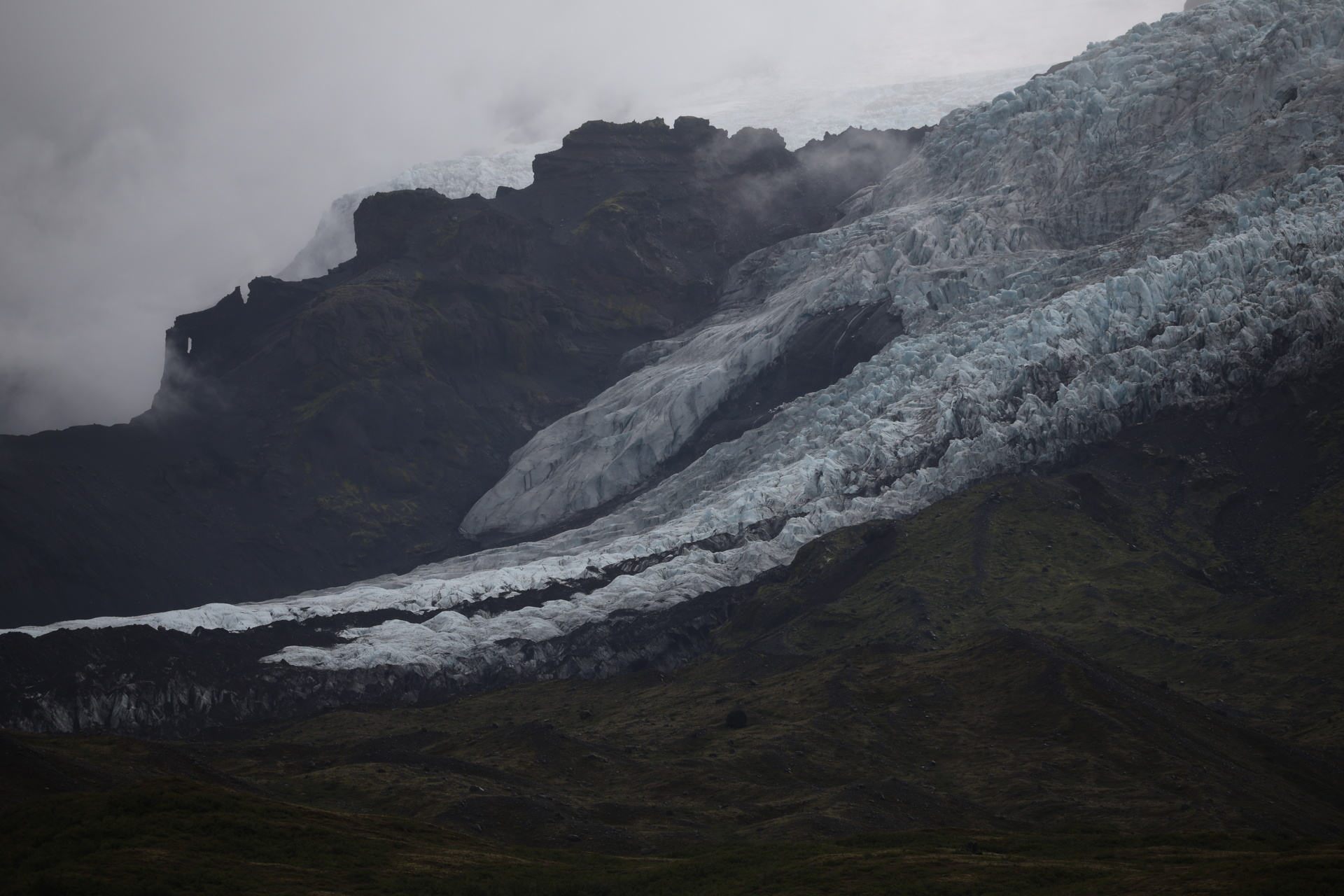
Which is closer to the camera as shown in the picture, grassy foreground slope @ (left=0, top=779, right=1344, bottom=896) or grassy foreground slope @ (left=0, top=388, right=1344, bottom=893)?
grassy foreground slope @ (left=0, top=779, right=1344, bottom=896)

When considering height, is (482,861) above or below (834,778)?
above

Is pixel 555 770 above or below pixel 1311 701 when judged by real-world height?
above

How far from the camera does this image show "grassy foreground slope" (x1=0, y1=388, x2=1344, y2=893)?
7756 cm

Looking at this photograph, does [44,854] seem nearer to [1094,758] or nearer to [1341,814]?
[1094,758]

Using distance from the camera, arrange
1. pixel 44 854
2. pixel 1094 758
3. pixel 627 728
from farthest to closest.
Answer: pixel 627 728 < pixel 1094 758 < pixel 44 854

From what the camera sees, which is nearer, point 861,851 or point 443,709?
point 861,851

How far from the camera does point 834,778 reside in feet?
437

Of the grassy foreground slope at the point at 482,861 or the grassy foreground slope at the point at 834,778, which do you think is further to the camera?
the grassy foreground slope at the point at 834,778

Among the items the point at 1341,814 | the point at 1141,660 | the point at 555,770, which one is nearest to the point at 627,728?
the point at 555,770

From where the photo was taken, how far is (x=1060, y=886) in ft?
238

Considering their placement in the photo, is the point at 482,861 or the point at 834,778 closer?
the point at 482,861

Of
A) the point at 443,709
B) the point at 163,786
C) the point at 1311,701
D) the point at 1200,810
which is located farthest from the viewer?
the point at 443,709

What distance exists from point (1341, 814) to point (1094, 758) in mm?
23395

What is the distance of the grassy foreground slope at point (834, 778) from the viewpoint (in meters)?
77.6
